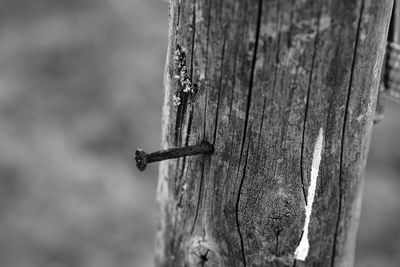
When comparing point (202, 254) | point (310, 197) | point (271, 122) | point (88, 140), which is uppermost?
point (88, 140)

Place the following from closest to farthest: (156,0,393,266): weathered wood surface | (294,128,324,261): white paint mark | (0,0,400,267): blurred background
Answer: (156,0,393,266): weathered wood surface → (294,128,324,261): white paint mark → (0,0,400,267): blurred background

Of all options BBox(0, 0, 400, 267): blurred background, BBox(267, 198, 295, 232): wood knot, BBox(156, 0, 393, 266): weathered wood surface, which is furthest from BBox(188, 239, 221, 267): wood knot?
BBox(0, 0, 400, 267): blurred background

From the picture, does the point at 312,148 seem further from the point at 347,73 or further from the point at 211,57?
the point at 211,57

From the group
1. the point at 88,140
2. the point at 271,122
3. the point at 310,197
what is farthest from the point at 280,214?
the point at 88,140

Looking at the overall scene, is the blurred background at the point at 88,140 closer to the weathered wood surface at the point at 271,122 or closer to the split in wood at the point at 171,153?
the weathered wood surface at the point at 271,122

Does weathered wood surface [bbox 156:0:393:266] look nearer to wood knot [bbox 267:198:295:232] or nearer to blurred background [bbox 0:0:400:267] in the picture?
wood knot [bbox 267:198:295:232]

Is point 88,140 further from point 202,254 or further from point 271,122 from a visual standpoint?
point 271,122

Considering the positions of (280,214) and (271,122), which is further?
(280,214)
